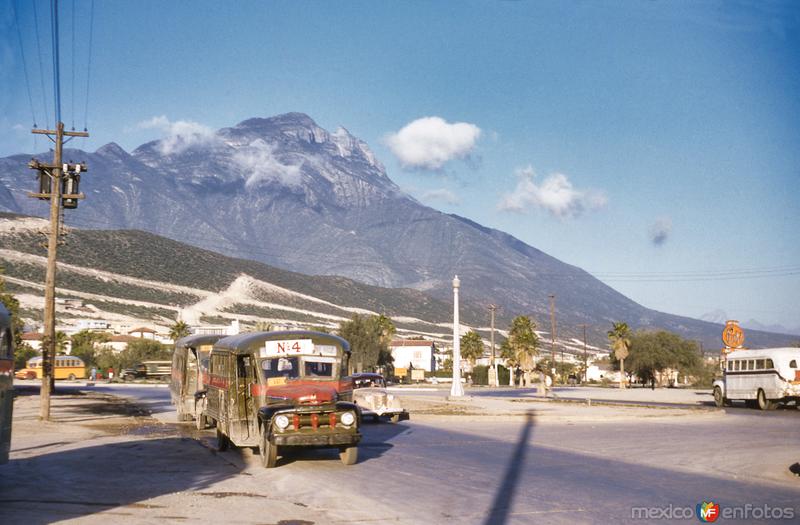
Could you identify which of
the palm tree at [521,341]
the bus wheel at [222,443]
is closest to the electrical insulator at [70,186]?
the bus wheel at [222,443]

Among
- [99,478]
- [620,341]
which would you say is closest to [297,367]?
[99,478]

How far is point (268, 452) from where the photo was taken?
16594 millimetres

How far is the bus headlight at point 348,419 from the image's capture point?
16688 millimetres

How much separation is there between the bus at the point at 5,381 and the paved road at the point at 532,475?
12.6 ft

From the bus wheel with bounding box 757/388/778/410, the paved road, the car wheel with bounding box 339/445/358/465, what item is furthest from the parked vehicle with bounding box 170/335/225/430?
the bus wheel with bounding box 757/388/778/410

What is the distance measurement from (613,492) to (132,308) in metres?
178

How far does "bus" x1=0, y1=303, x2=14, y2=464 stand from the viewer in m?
13.9

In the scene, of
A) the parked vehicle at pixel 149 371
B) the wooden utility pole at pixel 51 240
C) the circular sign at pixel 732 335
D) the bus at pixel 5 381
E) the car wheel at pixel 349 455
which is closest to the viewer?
the bus at pixel 5 381

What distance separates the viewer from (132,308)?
589ft

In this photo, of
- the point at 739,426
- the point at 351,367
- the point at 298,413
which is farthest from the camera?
the point at 739,426

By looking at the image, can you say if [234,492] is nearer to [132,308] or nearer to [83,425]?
[83,425]

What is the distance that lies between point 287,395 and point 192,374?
1242 cm

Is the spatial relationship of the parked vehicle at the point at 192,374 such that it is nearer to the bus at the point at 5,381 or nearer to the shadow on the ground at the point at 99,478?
the shadow on the ground at the point at 99,478

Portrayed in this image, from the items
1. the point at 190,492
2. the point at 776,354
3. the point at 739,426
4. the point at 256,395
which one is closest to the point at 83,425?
the point at 256,395
